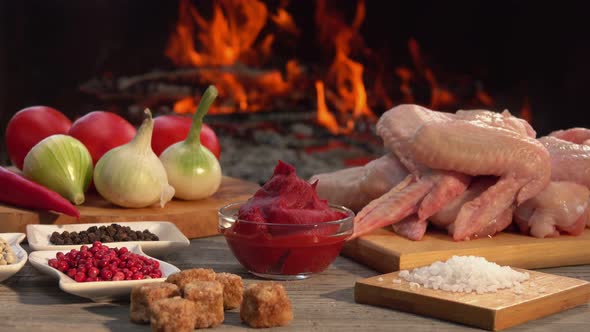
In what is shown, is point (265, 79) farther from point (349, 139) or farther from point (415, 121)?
point (415, 121)

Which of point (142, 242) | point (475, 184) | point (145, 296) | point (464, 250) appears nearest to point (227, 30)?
point (475, 184)

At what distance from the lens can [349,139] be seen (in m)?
5.31

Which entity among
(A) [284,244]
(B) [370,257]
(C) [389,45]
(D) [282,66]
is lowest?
(B) [370,257]

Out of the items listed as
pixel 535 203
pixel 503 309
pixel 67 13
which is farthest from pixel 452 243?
pixel 67 13

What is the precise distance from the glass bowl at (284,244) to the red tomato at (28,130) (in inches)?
48.5

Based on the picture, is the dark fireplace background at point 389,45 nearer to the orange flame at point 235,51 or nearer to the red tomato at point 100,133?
the orange flame at point 235,51

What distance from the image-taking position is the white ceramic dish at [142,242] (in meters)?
2.52

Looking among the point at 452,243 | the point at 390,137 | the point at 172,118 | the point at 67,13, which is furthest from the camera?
the point at 67,13

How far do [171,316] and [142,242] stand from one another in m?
0.64

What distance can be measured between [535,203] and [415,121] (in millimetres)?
438

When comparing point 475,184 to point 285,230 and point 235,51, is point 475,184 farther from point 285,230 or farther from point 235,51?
point 235,51

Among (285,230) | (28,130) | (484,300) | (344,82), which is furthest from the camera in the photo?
(344,82)

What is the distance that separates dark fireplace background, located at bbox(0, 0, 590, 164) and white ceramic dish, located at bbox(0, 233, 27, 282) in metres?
2.55

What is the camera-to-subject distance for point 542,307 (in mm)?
2150
